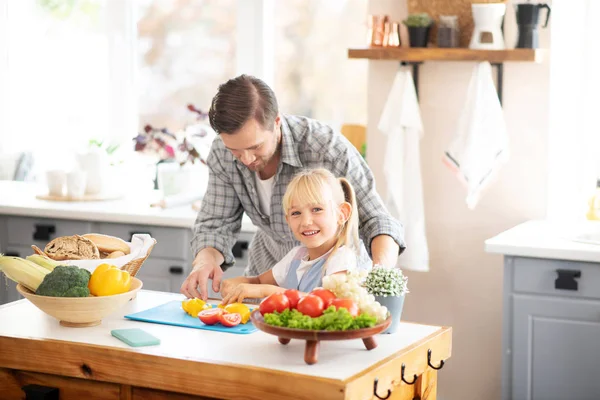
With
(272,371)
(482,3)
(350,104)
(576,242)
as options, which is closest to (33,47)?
(350,104)

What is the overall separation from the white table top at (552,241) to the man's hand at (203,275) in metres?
1.05

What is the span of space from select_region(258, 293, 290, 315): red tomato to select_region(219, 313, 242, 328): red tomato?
0.80ft

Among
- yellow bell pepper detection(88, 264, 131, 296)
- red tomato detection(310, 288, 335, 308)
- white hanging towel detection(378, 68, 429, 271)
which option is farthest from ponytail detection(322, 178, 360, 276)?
white hanging towel detection(378, 68, 429, 271)

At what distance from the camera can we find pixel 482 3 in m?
3.75

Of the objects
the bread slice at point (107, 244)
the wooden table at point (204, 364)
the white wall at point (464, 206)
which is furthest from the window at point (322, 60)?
the wooden table at point (204, 364)

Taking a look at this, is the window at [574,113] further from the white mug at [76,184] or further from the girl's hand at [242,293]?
the white mug at [76,184]

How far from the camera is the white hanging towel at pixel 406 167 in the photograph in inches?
153

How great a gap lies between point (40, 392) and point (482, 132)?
2190mm

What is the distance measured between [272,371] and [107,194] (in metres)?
2.72

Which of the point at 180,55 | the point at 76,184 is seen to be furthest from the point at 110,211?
the point at 180,55

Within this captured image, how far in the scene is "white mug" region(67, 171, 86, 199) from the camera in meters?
4.39

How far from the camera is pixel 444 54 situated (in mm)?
3781

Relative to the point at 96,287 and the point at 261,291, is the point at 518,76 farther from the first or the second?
the point at 96,287

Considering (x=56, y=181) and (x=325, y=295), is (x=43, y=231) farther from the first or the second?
(x=325, y=295)
